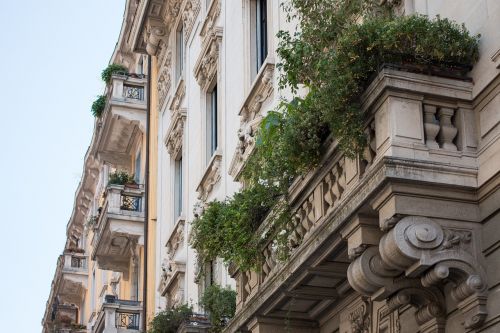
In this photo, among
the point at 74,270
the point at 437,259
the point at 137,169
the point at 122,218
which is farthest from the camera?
→ the point at 74,270

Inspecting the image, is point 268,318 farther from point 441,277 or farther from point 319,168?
point 441,277

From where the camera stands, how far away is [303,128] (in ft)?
39.0

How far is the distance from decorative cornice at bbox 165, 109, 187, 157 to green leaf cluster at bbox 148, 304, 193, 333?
18.6ft

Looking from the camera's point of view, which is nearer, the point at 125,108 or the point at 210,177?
the point at 210,177

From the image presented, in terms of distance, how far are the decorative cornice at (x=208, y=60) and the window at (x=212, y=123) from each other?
0.22m

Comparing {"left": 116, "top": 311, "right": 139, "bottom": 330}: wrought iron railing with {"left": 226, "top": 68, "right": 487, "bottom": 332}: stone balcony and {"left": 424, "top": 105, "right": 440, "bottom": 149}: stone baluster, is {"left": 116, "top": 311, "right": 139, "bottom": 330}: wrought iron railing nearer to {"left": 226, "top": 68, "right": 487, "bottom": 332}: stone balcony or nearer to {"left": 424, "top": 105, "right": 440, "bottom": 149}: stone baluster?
{"left": 226, "top": 68, "right": 487, "bottom": 332}: stone balcony

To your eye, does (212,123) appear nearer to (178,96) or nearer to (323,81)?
(178,96)

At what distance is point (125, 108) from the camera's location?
3166 centimetres

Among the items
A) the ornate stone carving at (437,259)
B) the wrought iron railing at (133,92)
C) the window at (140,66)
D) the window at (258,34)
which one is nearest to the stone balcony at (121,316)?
the wrought iron railing at (133,92)

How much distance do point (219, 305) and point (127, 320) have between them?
38.1 ft

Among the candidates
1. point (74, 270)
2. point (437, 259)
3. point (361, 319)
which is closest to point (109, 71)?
point (74, 270)

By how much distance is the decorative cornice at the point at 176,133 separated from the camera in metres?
25.3

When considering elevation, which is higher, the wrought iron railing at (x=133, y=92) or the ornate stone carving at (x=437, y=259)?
the wrought iron railing at (x=133, y=92)

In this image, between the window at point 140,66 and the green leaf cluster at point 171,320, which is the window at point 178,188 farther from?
the window at point 140,66
